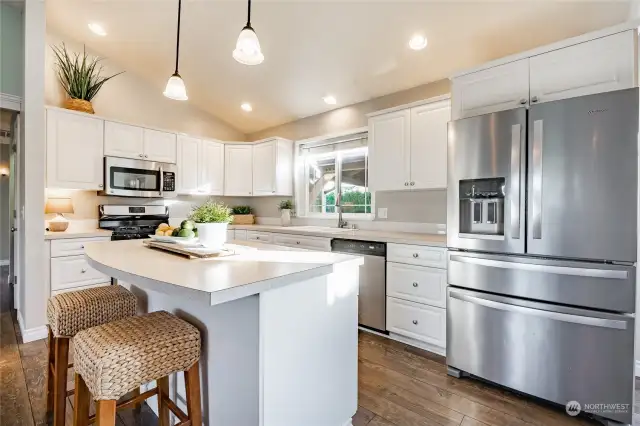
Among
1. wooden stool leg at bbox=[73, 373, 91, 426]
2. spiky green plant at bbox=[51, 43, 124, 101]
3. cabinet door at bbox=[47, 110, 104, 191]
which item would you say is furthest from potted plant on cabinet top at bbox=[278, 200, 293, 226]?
wooden stool leg at bbox=[73, 373, 91, 426]

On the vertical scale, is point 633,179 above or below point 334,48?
below

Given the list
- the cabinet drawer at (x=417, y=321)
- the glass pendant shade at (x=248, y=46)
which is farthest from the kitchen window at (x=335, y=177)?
the glass pendant shade at (x=248, y=46)

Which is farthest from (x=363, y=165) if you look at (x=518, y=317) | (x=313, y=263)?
(x=313, y=263)

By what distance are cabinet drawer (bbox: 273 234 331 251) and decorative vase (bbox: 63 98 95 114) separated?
2.52 m

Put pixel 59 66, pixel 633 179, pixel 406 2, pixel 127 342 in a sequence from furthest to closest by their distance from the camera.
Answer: pixel 59 66, pixel 406 2, pixel 633 179, pixel 127 342

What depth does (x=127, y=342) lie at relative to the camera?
3.62 ft

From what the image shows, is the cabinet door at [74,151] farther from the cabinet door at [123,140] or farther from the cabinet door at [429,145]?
the cabinet door at [429,145]

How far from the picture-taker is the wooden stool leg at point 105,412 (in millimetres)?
1026

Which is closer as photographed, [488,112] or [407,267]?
[488,112]

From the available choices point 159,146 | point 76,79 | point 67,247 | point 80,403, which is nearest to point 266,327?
point 80,403

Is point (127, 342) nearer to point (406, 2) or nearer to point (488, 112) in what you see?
point (488, 112)

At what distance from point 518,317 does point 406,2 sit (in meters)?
2.33

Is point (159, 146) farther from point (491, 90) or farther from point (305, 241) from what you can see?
point (491, 90)

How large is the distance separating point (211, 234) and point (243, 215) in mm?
3076
